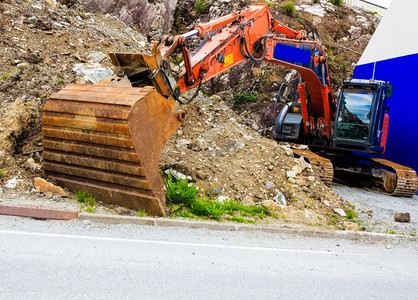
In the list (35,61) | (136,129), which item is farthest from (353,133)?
(35,61)

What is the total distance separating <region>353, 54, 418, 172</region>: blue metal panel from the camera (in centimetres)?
1322

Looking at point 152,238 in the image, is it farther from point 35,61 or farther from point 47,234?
point 35,61

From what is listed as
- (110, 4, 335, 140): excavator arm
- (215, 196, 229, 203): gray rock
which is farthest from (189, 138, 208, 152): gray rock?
(215, 196, 229, 203): gray rock

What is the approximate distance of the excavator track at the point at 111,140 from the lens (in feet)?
18.3

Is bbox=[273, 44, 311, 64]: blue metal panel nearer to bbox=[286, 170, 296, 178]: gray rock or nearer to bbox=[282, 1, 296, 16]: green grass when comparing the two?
bbox=[286, 170, 296, 178]: gray rock

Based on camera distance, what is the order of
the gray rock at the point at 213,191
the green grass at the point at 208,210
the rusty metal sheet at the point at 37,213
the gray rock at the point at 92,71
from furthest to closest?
1. the gray rock at the point at 92,71
2. the gray rock at the point at 213,191
3. the green grass at the point at 208,210
4. the rusty metal sheet at the point at 37,213

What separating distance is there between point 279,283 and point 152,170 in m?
2.46

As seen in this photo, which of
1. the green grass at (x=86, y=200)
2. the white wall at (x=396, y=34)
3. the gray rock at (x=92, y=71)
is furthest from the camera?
the white wall at (x=396, y=34)

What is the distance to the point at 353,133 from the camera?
10.8 meters

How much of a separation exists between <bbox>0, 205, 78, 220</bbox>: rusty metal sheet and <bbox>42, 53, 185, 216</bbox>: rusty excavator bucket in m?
0.64

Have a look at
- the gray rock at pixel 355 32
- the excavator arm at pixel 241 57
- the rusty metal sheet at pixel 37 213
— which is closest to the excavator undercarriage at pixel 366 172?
the excavator arm at pixel 241 57

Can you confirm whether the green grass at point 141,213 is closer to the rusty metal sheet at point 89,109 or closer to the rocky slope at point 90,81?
the rusty metal sheet at point 89,109

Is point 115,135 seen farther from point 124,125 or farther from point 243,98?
point 243,98

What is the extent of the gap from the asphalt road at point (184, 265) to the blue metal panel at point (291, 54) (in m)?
4.44
